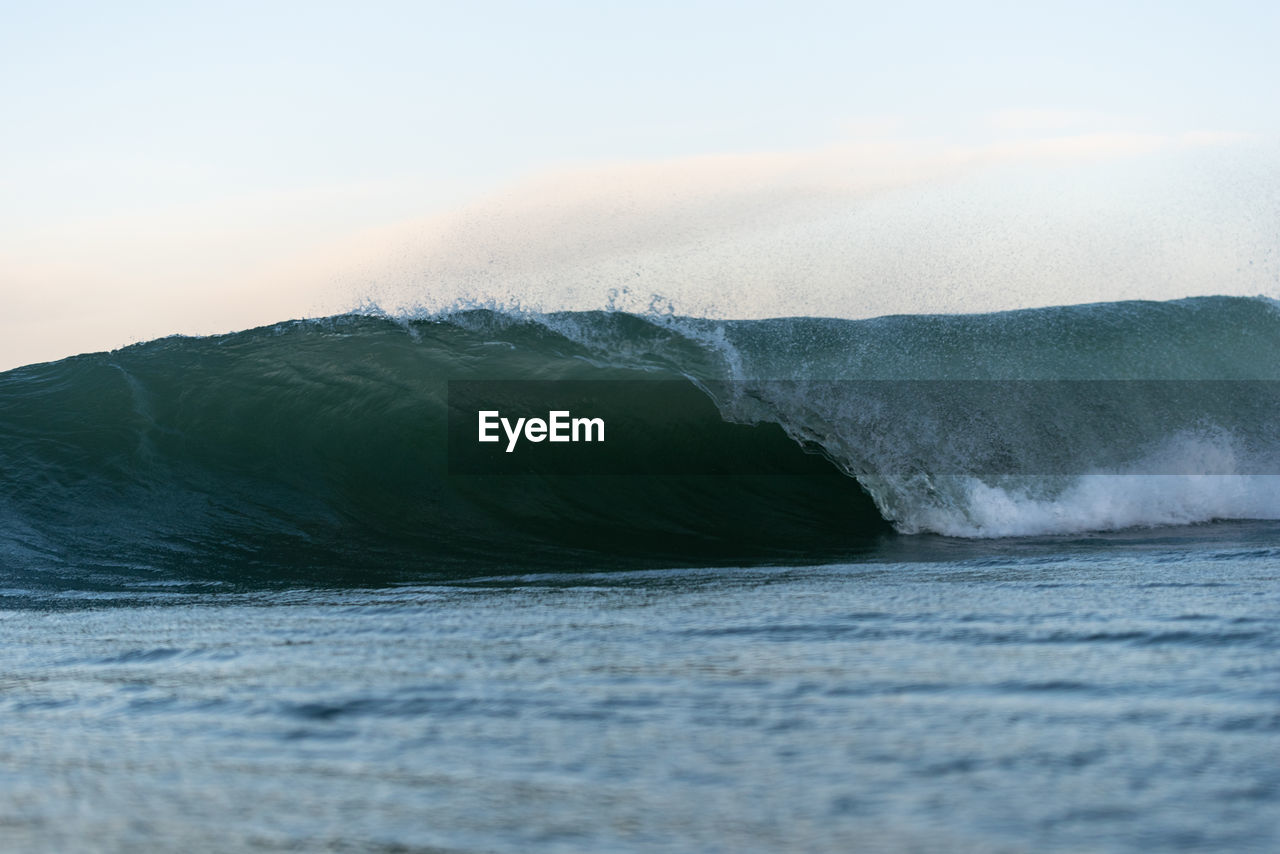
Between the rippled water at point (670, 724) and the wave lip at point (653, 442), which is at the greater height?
the wave lip at point (653, 442)

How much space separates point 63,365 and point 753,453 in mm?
7626

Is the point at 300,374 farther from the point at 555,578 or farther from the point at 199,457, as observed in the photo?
the point at 555,578

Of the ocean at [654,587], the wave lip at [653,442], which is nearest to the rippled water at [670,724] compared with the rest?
the ocean at [654,587]

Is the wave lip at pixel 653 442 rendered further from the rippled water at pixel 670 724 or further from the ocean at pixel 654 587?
the rippled water at pixel 670 724

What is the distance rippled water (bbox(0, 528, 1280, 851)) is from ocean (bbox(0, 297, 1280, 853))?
0.02 metres

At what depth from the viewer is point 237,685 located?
341 centimetres

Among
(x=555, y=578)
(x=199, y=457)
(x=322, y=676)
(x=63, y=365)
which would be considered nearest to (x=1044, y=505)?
(x=555, y=578)

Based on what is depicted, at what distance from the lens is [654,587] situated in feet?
18.0

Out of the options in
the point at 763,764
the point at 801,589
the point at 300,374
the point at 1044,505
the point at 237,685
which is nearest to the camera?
the point at 763,764

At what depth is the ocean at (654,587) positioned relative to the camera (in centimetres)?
230

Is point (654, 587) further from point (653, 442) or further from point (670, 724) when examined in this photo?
point (653, 442)

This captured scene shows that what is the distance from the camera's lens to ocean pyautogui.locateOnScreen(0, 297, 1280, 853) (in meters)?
2.30

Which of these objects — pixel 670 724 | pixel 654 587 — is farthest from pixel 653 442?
pixel 670 724

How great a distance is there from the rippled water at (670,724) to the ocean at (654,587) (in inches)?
0.7
